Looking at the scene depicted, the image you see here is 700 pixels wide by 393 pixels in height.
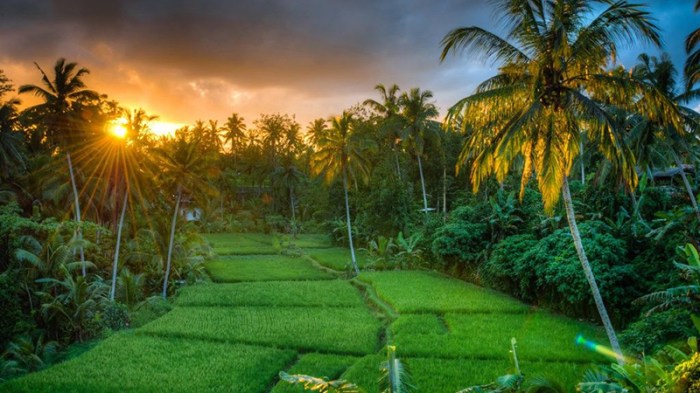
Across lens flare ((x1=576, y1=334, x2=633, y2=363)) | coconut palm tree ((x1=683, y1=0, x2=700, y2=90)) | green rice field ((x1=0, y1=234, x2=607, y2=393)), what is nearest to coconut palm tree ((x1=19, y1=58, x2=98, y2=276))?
green rice field ((x1=0, y1=234, x2=607, y2=393))

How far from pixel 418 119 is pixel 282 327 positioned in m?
21.4

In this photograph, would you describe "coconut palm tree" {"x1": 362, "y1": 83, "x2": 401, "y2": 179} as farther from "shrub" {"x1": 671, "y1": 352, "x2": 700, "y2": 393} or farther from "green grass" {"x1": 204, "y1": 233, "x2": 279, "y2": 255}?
"shrub" {"x1": 671, "y1": 352, "x2": 700, "y2": 393}

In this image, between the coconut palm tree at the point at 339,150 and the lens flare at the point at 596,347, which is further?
the coconut palm tree at the point at 339,150

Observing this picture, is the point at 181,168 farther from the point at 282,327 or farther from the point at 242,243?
the point at 242,243

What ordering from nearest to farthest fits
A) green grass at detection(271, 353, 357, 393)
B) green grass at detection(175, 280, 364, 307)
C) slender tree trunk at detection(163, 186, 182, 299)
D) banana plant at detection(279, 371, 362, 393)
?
banana plant at detection(279, 371, 362, 393) < green grass at detection(271, 353, 357, 393) < green grass at detection(175, 280, 364, 307) < slender tree trunk at detection(163, 186, 182, 299)

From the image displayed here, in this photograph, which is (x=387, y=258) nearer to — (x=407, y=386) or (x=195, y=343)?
(x=195, y=343)

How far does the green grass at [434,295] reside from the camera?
55.2 feet

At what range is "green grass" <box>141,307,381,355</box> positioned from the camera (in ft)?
44.4

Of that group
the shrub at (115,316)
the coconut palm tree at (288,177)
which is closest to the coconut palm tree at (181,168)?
the shrub at (115,316)

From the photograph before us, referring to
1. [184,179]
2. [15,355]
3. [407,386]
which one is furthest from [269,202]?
[407,386]

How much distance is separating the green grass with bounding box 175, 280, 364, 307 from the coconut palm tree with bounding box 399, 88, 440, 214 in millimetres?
12850

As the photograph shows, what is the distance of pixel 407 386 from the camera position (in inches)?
251

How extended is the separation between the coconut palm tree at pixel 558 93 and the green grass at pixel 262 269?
16625 mm

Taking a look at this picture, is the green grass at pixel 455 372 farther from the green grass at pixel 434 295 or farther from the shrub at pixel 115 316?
the shrub at pixel 115 316
